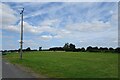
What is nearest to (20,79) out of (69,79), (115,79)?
(69,79)

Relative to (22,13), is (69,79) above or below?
below

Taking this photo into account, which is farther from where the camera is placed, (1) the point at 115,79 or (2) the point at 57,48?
(2) the point at 57,48

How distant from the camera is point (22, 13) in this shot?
47.0 metres

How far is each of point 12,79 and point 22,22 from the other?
103ft

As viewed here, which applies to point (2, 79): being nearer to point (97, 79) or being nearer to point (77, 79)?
point (77, 79)

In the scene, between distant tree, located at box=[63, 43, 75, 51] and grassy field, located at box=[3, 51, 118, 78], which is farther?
distant tree, located at box=[63, 43, 75, 51]

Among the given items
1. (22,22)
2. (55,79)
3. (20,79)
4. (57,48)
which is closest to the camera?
(20,79)

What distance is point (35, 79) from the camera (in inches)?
637

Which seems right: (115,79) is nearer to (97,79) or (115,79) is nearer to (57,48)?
(97,79)

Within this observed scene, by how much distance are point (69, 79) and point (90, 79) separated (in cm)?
125

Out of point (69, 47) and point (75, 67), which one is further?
point (69, 47)

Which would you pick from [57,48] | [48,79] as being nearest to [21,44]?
[48,79]

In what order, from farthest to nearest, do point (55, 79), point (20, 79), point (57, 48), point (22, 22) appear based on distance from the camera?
point (57, 48)
point (22, 22)
point (55, 79)
point (20, 79)

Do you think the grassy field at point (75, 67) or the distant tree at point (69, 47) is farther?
the distant tree at point (69, 47)
